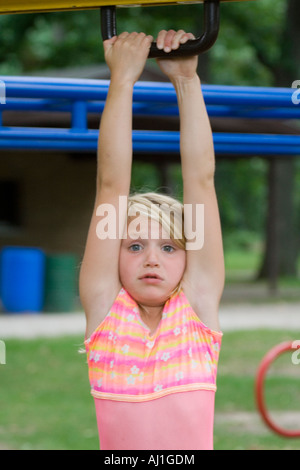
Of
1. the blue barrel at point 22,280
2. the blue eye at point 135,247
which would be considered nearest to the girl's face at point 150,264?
the blue eye at point 135,247

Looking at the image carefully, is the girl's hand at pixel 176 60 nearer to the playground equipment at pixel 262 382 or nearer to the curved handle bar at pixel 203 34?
the curved handle bar at pixel 203 34

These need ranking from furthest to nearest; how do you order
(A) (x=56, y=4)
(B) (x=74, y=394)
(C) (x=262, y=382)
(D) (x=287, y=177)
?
(D) (x=287, y=177) → (B) (x=74, y=394) → (C) (x=262, y=382) → (A) (x=56, y=4)

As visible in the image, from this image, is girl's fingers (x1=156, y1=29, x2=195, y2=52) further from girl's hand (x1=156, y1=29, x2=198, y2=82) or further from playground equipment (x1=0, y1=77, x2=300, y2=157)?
playground equipment (x1=0, y1=77, x2=300, y2=157)

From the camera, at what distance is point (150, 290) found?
5.29ft

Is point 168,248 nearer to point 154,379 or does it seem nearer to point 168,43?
point 154,379

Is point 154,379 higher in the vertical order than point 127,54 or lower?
lower

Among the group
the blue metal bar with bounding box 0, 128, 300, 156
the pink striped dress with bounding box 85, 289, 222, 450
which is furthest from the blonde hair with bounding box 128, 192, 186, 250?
the blue metal bar with bounding box 0, 128, 300, 156

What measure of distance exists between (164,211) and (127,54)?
1.12 feet

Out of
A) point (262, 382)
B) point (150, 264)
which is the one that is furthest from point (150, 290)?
point (262, 382)

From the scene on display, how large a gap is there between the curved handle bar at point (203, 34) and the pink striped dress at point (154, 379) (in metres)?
0.50

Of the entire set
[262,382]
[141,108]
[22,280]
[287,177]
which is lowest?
[262,382]
